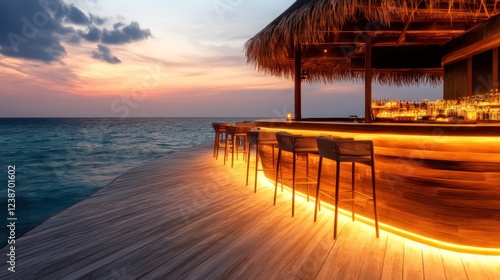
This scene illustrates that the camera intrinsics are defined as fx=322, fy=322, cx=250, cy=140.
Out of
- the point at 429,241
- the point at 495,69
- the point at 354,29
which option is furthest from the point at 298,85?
the point at 429,241

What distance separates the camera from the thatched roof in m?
4.01

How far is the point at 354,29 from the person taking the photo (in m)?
5.00

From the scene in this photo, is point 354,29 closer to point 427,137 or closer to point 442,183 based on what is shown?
point 427,137

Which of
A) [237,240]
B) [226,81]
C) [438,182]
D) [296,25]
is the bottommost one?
[237,240]

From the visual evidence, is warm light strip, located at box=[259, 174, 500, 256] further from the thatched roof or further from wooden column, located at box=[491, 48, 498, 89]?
wooden column, located at box=[491, 48, 498, 89]

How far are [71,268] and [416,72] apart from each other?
906 centimetres

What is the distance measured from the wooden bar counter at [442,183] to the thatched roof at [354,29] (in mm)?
1677

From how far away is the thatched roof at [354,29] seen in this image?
4.01 meters

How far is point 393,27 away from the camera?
5.28 m

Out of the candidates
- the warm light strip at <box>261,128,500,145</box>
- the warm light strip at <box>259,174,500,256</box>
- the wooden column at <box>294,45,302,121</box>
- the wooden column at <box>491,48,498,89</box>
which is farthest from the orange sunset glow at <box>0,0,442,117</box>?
the warm light strip at <box>259,174,500,256</box>

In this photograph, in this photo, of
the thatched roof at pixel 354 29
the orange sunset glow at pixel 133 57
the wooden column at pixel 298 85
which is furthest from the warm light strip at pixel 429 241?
the orange sunset glow at pixel 133 57

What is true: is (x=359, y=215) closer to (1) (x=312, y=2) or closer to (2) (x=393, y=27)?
(1) (x=312, y=2)

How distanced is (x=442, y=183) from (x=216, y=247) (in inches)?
75.1

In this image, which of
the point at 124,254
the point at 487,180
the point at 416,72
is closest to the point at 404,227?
the point at 487,180
